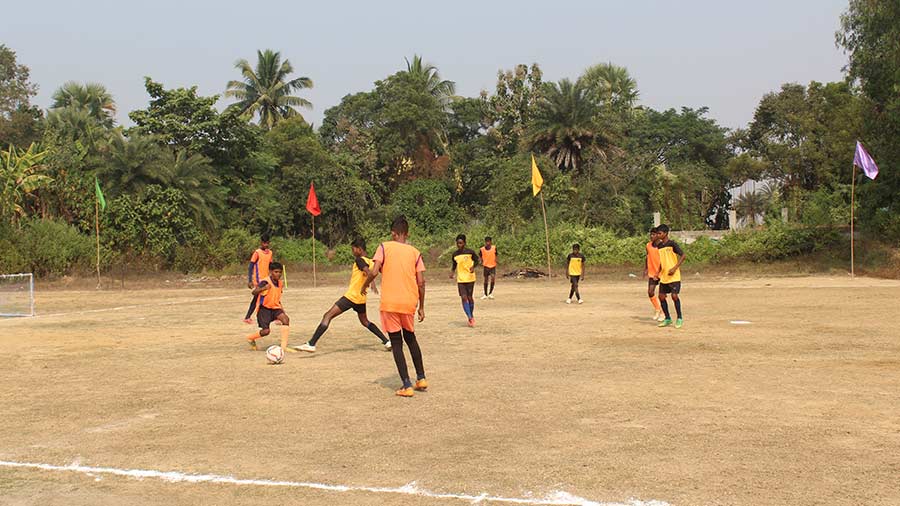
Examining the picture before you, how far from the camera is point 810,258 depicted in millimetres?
36812

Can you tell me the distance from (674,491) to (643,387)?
3.79 m

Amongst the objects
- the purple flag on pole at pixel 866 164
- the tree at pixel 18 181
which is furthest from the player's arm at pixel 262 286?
the tree at pixel 18 181

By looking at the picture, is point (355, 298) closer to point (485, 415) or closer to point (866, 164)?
point (485, 415)

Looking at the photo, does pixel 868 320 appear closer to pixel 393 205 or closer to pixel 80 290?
pixel 80 290

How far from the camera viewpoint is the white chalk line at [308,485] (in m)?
5.04

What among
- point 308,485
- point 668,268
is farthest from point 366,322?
point 308,485

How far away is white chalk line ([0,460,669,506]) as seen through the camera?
16.5 ft

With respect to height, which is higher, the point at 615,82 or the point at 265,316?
the point at 615,82

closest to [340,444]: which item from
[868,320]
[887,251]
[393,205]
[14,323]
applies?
[868,320]

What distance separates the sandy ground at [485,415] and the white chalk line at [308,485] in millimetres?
73

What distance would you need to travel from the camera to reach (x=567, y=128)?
52312mm

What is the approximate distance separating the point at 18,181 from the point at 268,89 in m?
25.3

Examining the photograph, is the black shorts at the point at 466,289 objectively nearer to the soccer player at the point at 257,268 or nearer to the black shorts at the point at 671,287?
the black shorts at the point at 671,287

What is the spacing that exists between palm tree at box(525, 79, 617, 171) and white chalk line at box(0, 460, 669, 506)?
4831cm
